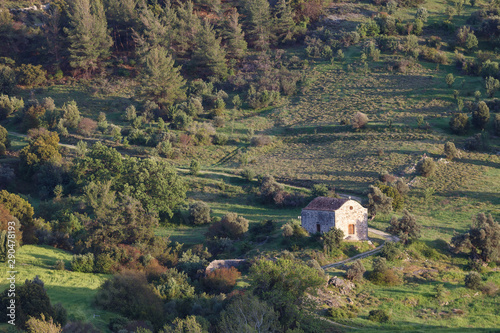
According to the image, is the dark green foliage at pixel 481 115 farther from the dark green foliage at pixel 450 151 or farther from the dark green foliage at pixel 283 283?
the dark green foliage at pixel 283 283

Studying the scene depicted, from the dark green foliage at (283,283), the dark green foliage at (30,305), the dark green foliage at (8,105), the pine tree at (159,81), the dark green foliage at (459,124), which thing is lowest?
the dark green foliage at (283,283)

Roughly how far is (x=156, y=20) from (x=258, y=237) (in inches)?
2280

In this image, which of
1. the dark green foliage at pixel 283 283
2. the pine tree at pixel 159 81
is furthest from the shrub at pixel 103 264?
the pine tree at pixel 159 81

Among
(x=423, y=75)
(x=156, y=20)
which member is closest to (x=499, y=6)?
(x=423, y=75)

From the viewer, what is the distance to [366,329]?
34250mm

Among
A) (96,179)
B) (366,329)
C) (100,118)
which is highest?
(100,118)

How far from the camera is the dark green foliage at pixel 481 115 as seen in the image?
68.8 m

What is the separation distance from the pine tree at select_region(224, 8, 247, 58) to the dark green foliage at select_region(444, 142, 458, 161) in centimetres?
4440

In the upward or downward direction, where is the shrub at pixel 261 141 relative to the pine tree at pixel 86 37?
downward

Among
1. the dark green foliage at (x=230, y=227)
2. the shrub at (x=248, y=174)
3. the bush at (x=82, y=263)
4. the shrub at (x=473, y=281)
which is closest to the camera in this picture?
the shrub at (x=473, y=281)

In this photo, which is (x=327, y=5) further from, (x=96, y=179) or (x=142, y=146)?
(x=96, y=179)

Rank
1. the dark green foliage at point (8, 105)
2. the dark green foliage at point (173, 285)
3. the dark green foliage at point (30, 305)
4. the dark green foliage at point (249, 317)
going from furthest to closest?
the dark green foliage at point (8, 105), the dark green foliage at point (173, 285), the dark green foliage at point (30, 305), the dark green foliage at point (249, 317)

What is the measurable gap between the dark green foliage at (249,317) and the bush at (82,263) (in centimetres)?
1517

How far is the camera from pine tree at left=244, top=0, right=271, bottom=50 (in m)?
97.9
